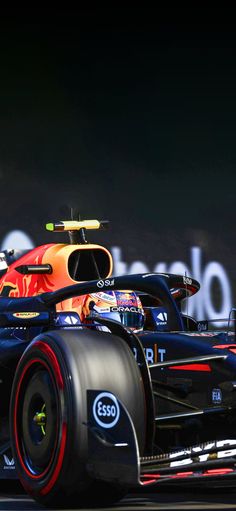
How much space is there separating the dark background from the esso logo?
837 cm

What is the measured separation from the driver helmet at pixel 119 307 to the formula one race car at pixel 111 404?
569 mm

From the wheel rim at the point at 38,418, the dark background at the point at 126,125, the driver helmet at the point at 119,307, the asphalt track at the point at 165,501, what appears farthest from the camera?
the dark background at the point at 126,125

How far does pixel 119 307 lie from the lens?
739cm

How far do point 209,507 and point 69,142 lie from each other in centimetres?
848

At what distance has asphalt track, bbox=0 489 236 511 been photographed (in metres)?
5.62

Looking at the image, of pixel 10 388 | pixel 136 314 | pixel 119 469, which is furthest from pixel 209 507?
pixel 136 314

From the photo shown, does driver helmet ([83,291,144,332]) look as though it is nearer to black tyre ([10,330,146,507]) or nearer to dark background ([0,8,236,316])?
black tyre ([10,330,146,507])

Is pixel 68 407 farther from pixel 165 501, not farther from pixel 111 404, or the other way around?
pixel 165 501

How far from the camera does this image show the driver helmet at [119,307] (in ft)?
23.4

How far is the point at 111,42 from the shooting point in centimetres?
1380

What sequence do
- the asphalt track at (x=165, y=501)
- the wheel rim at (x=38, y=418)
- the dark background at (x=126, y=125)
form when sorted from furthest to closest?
the dark background at (x=126, y=125) → the asphalt track at (x=165, y=501) → the wheel rim at (x=38, y=418)

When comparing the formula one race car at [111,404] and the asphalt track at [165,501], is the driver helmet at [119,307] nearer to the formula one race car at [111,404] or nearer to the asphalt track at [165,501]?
the formula one race car at [111,404]

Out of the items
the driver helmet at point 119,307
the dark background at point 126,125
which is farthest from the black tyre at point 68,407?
the dark background at point 126,125

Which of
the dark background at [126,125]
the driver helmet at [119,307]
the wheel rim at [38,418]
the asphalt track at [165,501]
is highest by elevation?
the dark background at [126,125]
